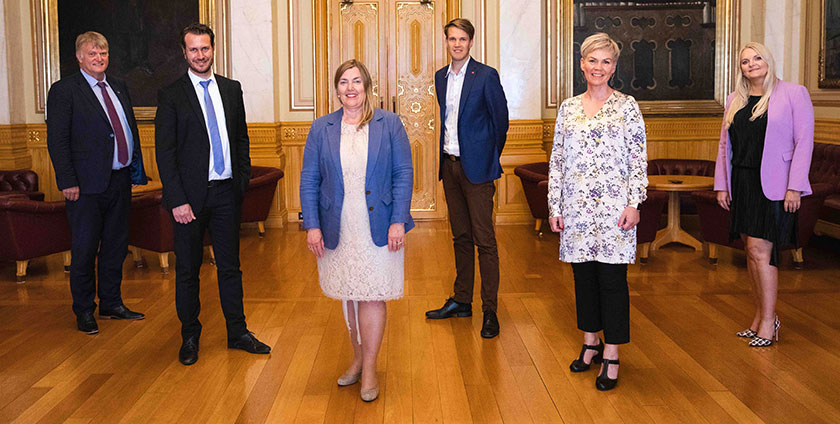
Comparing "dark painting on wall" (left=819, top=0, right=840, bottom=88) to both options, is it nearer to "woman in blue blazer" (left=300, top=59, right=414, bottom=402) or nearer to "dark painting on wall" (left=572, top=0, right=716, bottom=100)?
"dark painting on wall" (left=572, top=0, right=716, bottom=100)

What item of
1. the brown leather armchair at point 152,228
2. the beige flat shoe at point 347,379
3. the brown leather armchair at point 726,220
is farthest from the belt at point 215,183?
the brown leather armchair at point 726,220

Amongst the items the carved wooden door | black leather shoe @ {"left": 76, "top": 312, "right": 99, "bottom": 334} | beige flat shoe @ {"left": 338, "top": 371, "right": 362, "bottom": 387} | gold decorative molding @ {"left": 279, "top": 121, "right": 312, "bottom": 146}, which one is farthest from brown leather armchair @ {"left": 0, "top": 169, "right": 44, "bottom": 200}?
beige flat shoe @ {"left": 338, "top": 371, "right": 362, "bottom": 387}

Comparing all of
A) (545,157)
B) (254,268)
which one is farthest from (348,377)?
(545,157)

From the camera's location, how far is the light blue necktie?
436 centimetres

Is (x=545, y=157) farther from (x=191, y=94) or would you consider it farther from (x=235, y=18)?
(x=191, y=94)

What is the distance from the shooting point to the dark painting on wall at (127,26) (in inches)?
360

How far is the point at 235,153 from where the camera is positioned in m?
4.46

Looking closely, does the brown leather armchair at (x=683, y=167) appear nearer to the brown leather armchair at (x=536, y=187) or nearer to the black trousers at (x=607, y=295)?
the brown leather armchair at (x=536, y=187)

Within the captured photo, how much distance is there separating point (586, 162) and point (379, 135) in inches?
37.0

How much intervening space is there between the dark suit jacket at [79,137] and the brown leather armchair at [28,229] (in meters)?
1.51

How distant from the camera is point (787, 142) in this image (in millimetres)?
4355

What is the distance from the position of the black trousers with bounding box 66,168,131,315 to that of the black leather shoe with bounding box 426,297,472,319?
79.2 inches

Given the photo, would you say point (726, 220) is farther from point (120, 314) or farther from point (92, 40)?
point (92, 40)

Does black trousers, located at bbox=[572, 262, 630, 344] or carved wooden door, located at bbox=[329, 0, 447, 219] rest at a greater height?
carved wooden door, located at bbox=[329, 0, 447, 219]
